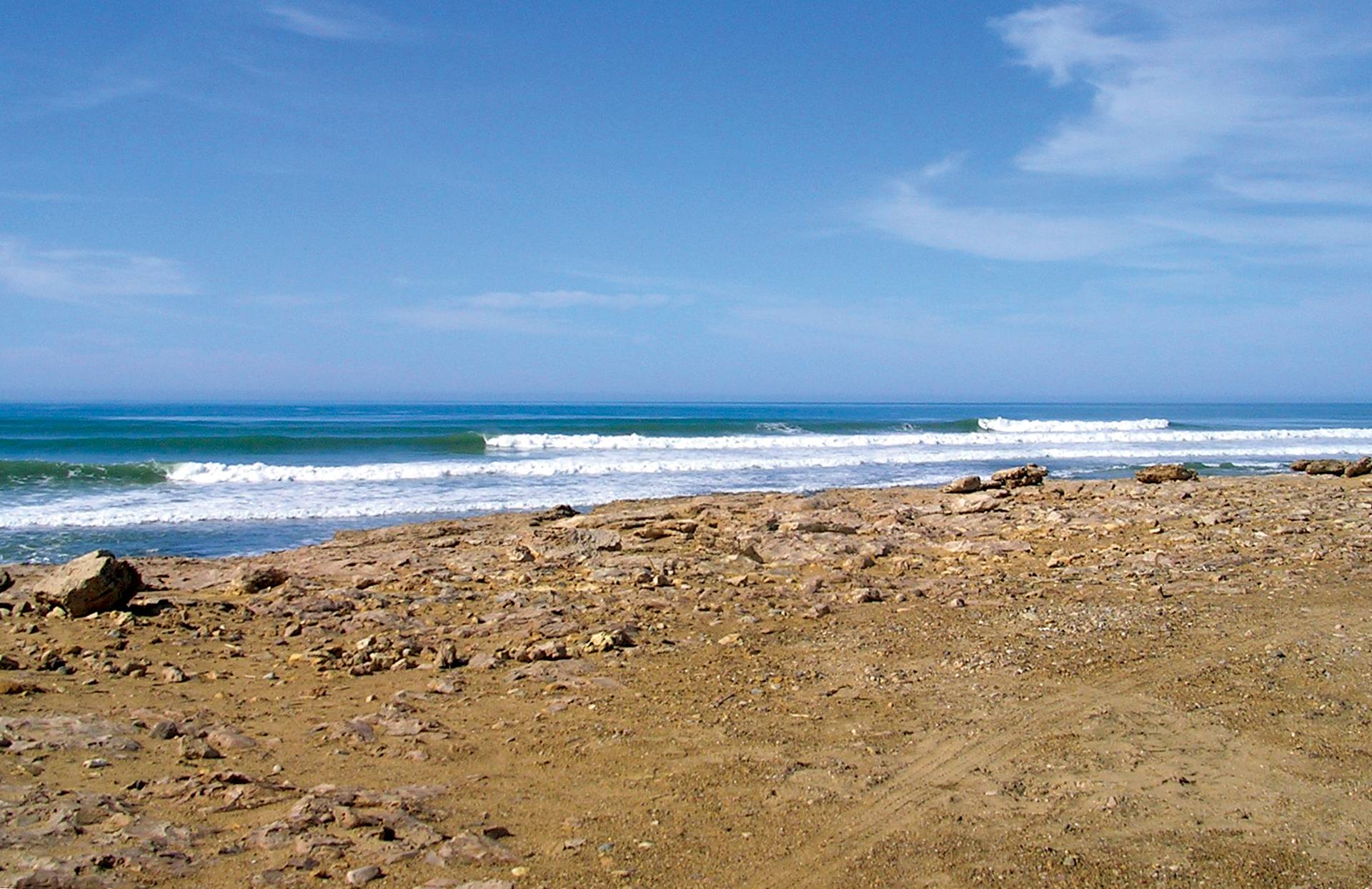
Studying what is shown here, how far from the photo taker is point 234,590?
8477mm

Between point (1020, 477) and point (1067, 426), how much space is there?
136 feet

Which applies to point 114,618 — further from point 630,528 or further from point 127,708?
point 630,528

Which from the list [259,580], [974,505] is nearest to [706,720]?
[259,580]

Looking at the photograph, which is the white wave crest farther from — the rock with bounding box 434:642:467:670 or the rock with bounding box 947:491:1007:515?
the rock with bounding box 434:642:467:670

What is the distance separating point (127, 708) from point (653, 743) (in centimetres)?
304

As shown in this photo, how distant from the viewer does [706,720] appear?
5000 millimetres

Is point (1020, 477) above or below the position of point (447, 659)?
above

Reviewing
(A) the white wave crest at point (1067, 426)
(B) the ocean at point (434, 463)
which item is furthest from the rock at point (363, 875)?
(A) the white wave crest at point (1067, 426)

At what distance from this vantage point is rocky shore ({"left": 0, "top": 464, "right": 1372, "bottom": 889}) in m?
3.55

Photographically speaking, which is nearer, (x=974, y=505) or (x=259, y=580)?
(x=259, y=580)

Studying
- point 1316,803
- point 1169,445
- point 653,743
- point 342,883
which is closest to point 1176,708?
point 1316,803

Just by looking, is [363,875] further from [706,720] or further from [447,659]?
[447,659]

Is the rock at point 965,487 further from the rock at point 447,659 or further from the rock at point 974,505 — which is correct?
the rock at point 447,659

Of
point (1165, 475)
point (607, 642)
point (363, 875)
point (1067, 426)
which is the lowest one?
point (363, 875)
